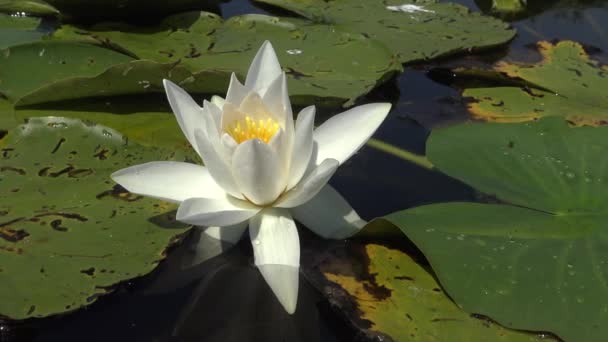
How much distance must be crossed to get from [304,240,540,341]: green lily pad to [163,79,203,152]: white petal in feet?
1.34

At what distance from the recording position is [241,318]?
136cm

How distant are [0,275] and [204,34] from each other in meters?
1.36

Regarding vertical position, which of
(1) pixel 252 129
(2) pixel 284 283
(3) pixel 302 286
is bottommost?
(3) pixel 302 286

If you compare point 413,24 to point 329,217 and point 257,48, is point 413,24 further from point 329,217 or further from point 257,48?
point 329,217

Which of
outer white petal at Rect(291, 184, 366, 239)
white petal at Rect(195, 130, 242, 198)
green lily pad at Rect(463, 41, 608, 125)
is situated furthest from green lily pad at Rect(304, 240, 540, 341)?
green lily pad at Rect(463, 41, 608, 125)

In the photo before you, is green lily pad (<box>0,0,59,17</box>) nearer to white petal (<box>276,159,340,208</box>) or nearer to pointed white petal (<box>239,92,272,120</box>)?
pointed white petal (<box>239,92,272,120</box>)

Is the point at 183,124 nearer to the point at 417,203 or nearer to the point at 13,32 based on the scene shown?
the point at 417,203

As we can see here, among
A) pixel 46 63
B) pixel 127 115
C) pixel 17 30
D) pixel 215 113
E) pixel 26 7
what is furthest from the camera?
pixel 26 7

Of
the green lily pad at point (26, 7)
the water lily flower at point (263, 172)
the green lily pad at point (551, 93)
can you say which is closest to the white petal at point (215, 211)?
the water lily flower at point (263, 172)

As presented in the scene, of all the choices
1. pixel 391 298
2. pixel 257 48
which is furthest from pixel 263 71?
pixel 257 48

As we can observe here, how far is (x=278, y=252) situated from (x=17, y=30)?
167 centimetres

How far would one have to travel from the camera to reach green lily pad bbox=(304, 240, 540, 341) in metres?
1.23

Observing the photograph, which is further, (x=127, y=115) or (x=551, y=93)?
(x=551, y=93)

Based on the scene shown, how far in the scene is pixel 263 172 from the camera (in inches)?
51.2
